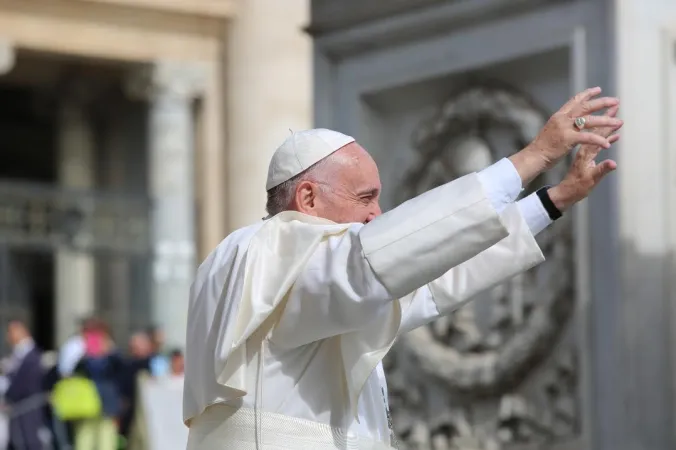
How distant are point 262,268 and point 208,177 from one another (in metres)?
18.0

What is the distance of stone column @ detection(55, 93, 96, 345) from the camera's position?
22328 millimetres

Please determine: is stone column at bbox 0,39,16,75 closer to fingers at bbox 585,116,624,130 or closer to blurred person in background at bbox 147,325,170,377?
blurred person in background at bbox 147,325,170,377

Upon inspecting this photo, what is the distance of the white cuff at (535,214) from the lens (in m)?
3.72

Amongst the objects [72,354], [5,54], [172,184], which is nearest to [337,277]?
[72,354]

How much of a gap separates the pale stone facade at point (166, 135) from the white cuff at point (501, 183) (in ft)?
53.0

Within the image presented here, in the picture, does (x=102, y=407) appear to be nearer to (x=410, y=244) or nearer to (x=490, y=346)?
(x=490, y=346)

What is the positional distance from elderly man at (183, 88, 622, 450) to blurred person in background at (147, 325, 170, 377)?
998cm

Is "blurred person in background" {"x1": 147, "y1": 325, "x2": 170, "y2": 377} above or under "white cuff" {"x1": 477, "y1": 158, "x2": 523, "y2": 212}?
under

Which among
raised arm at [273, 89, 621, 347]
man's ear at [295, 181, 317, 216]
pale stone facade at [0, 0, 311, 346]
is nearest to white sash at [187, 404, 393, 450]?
raised arm at [273, 89, 621, 347]

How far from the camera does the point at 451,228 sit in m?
3.21

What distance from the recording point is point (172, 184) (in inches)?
838

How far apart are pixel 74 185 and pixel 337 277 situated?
2060cm

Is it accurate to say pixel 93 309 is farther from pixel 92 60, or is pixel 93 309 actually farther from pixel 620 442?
pixel 620 442

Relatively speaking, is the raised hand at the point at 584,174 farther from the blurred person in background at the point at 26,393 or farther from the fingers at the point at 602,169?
the blurred person in background at the point at 26,393
